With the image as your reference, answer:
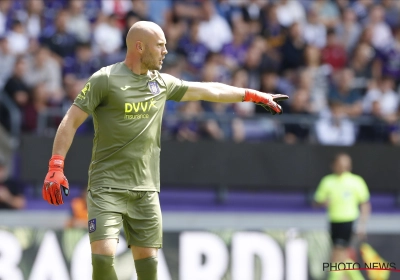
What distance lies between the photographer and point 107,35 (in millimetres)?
14211

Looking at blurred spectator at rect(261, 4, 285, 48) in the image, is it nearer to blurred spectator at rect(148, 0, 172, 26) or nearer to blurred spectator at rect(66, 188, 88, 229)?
blurred spectator at rect(148, 0, 172, 26)

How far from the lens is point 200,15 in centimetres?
1530

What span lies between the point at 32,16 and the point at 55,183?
342 inches

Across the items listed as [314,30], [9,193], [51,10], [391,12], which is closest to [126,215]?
[9,193]

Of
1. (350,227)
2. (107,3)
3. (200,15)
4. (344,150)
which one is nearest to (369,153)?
(344,150)

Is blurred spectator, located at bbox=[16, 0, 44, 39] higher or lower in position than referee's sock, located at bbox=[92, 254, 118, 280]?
higher

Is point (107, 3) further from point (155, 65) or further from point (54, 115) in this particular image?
point (155, 65)

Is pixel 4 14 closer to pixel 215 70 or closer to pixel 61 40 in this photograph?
pixel 61 40

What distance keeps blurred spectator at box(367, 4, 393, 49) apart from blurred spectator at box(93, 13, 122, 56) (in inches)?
206

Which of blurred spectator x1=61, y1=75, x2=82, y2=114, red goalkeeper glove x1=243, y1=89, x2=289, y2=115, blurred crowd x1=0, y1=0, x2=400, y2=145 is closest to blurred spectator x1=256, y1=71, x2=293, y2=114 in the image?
blurred crowd x1=0, y1=0, x2=400, y2=145

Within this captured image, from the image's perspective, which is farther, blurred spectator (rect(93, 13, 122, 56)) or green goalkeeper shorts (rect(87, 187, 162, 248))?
blurred spectator (rect(93, 13, 122, 56))

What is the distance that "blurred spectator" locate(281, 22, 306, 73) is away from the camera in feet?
49.3

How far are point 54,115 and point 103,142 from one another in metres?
6.83

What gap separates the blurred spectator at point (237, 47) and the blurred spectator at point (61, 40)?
9.03ft
